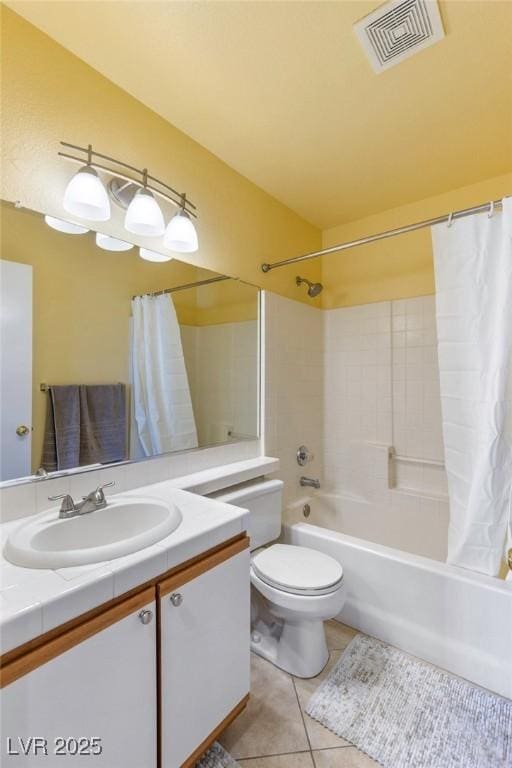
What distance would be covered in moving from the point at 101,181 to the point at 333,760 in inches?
83.4

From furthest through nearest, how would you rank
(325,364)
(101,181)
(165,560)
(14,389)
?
1. (325,364)
2. (101,181)
3. (14,389)
4. (165,560)

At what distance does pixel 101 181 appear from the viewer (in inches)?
51.0

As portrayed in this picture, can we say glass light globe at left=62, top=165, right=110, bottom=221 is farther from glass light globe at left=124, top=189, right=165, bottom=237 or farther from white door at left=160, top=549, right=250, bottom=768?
white door at left=160, top=549, right=250, bottom=768

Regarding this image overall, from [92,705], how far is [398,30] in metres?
2.09

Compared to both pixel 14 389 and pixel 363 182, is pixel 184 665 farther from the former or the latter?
pixel 363 182

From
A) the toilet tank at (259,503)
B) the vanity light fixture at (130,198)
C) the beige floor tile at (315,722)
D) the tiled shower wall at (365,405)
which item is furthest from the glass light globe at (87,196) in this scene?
the beige floor tile at (315,722)

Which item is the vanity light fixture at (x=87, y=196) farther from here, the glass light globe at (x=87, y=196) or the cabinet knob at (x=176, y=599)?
the cabinet knob at (x=176, y=599)

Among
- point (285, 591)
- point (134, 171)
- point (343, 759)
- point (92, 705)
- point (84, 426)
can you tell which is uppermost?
point (134, 171)

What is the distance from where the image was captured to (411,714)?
124cm

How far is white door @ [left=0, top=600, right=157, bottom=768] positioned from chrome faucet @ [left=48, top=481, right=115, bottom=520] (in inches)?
15.0

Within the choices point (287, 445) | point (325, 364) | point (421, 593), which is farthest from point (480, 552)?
point (325, 364)

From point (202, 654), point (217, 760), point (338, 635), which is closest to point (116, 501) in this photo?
point (202, 654)

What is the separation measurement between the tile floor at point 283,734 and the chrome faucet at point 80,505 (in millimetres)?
900

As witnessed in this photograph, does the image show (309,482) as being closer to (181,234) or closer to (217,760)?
(217,760)
